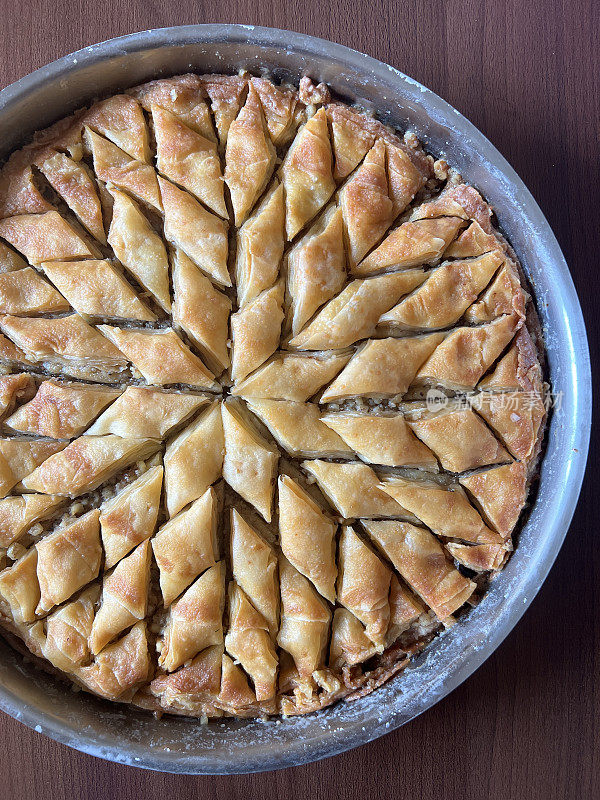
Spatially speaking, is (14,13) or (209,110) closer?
(209,110)

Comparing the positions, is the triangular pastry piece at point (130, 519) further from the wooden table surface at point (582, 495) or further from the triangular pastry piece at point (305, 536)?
the wooden table surface at point (582, 495)

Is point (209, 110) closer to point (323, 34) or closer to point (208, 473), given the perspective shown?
point (323, 34)

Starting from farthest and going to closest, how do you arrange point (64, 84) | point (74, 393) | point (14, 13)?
point (14, 13) < point (64, 84) < point (74, 393)

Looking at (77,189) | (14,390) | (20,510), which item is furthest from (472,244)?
(20,510)

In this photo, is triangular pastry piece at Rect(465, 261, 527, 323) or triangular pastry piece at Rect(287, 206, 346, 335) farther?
triangular pastry piece at Rect(465, 261, 527, 323)

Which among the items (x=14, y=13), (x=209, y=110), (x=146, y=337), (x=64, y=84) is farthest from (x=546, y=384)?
(x=14, y=13)

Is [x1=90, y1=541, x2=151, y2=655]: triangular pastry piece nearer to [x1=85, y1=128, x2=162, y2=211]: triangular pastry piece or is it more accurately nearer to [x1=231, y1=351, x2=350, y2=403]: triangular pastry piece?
[x1=231, y1=351, x2=350, y2=403]: triangular pastry piece

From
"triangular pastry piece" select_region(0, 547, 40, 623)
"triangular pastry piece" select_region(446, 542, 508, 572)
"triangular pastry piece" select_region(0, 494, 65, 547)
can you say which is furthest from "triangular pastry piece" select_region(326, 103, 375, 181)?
"triangular pastry piece" select_region(0, 547, 40, 623)

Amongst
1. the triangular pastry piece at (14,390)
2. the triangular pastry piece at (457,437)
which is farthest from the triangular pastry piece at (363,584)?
the triangular pastry piece at (14,390)
